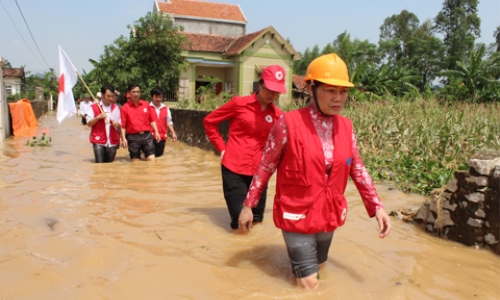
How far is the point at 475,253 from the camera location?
153 inches

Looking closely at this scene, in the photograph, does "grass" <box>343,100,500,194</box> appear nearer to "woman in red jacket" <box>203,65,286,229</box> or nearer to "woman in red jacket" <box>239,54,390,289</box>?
"woman in red jacket" <box>203,65,286,229</box>

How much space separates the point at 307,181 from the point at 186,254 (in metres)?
1.45

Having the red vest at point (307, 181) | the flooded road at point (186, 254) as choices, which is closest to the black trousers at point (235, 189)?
the flooded road at point (186, 254)

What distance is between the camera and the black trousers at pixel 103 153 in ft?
26.1

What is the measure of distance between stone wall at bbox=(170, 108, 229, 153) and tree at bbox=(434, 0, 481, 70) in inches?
1164

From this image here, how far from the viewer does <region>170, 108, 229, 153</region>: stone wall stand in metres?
10.9

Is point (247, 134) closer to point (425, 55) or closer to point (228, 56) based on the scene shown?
point (228, 56)

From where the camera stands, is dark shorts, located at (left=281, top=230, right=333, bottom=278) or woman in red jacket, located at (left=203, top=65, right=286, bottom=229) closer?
dark shorts, located at (left=281, top=230, right=333, bottom=278)

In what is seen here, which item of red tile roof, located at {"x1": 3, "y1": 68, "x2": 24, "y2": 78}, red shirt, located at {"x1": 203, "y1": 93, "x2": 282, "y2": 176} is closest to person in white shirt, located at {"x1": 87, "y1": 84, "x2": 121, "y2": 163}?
red shirt, located at {"x1": 203, "y1": 93, "x2": 282, "y2": 176}

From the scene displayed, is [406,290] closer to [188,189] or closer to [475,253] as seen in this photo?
[475,253]

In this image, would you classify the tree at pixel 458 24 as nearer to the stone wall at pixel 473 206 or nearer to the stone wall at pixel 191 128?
the stone wall at pixel 191 128

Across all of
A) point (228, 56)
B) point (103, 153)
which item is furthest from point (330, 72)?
point (228, 56)

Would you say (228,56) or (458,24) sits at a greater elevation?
(458,24)

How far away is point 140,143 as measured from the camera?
26.6 feet
